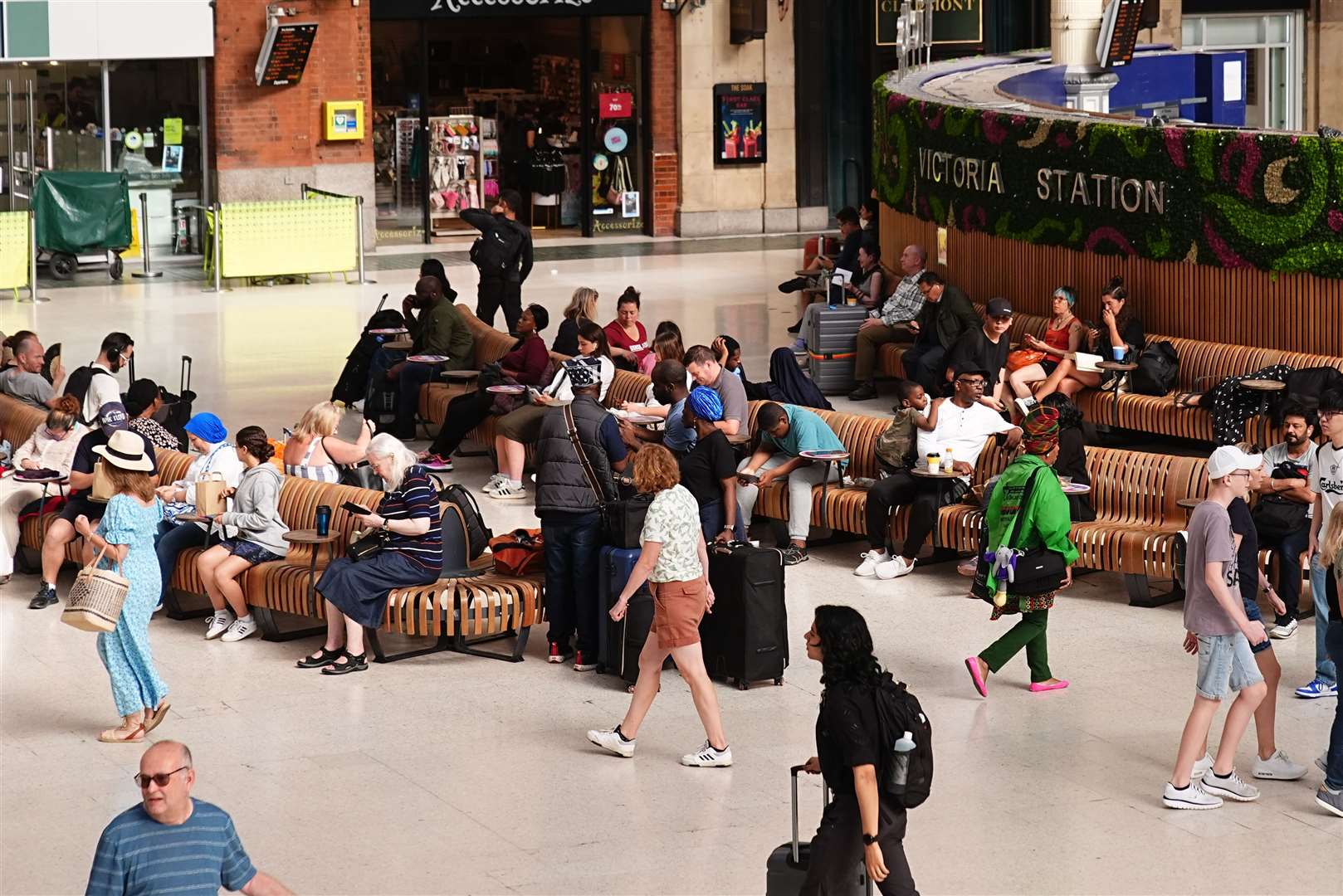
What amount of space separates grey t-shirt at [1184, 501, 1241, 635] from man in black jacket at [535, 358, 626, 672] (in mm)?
3169

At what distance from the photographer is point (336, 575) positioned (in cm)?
1063

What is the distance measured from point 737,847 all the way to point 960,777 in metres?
1.24

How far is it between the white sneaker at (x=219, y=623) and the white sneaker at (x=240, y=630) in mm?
43

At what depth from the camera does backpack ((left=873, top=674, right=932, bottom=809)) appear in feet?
22.5

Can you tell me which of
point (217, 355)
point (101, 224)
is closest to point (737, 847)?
point (217, 355)

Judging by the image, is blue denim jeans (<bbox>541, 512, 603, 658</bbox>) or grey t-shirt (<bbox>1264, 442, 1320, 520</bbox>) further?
grey t-shirt (<bbox>1264, 442, 1320, 520</bbox>)

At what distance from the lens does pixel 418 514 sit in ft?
35.0

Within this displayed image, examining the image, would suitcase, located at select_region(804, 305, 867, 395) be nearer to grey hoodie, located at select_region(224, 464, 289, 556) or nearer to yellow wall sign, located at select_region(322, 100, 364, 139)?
grey hoodie, located at select_region(224, 464, 289, 556)

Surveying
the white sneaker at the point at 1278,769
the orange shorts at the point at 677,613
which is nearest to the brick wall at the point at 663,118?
the orange shorts at the point at 677,613

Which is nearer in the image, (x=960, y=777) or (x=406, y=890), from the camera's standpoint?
(x=406, y=890)

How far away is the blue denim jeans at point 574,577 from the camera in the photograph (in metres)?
10.7

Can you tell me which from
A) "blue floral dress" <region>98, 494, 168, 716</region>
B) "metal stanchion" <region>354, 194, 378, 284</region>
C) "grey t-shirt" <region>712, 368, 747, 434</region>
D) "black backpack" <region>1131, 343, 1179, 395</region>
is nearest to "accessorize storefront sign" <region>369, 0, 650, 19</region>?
"metal stanchion" <region>354, 194, 378, 284</region>

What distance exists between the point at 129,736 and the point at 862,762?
4.30m

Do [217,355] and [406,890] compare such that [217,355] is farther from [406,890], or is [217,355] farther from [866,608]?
[406,890]
